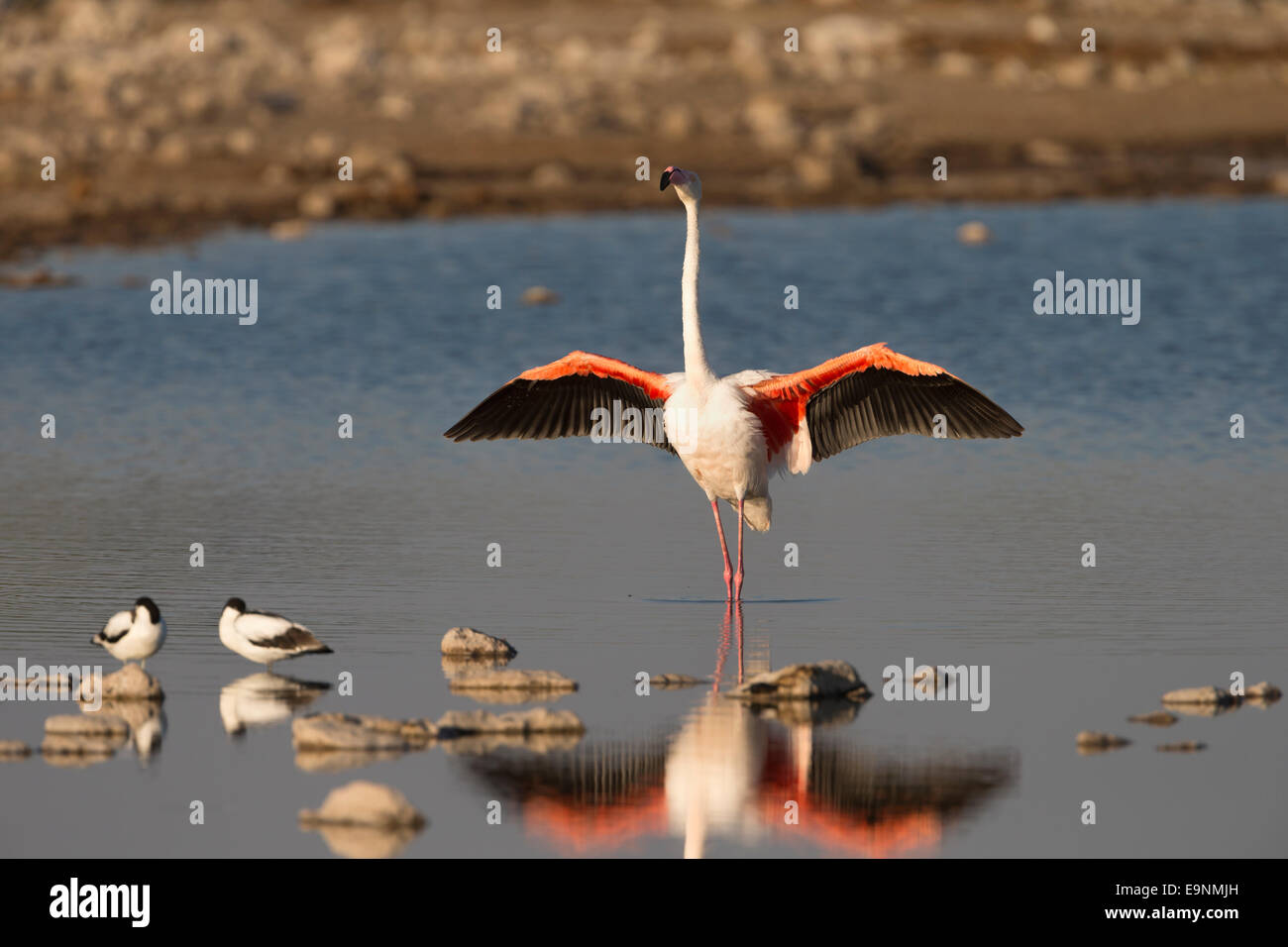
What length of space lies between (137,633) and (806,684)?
346cm

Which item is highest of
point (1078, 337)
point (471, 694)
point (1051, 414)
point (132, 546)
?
point (1078, 337)

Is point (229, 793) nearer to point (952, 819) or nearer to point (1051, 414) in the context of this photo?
point (952, 819)

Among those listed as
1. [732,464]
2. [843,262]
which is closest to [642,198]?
[843,262]

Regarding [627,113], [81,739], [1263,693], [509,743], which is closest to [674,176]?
[509,743]

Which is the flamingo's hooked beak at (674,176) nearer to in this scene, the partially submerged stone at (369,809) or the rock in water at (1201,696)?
the rock in water at (1201,696)

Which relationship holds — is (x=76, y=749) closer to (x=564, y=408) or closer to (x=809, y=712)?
(x=809, y=712)

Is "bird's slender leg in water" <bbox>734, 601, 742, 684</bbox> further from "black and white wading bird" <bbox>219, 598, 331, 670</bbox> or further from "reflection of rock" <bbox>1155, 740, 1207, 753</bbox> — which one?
"reflection of rock" <bbox>1155, 740, 1207, 753</bbox>

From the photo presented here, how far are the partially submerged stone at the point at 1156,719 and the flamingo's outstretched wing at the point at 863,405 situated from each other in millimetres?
3417

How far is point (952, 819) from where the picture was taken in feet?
29.1

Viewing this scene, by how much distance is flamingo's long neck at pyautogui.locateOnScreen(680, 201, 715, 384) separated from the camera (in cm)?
1352

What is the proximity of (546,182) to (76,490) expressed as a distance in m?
18.1

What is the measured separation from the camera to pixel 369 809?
8672 millimetres
